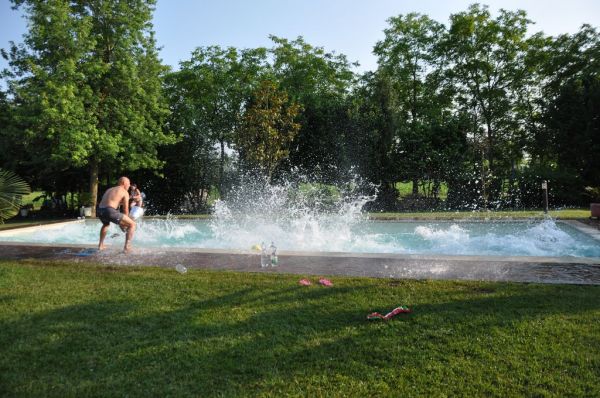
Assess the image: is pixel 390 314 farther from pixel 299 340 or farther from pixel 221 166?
pixel 221 166

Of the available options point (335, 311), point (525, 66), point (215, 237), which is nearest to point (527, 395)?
point (335, 311)

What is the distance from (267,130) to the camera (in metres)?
19.2

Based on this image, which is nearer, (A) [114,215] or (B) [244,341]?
(B) [244,341]

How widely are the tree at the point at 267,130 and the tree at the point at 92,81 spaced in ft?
13.3

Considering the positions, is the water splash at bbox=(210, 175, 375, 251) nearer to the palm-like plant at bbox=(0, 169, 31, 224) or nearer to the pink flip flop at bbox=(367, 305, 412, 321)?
the pink flip flop at bbox=(367, 305, 412, 321)

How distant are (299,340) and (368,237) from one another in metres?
8.47

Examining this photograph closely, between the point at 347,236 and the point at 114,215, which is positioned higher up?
the point at 114,215

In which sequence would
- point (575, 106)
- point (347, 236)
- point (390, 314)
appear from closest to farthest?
point (390, 314) → point (347, 236) → point (575, 106)

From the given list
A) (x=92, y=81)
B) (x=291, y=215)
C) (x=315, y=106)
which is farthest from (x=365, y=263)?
(x=92, y=81)

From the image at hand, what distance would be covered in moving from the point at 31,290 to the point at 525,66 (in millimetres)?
27608

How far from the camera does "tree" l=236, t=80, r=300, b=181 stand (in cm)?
1930

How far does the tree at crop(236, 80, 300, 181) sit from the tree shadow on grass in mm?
15112

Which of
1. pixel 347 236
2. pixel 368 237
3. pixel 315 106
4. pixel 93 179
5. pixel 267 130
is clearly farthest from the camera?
pixel 315 106

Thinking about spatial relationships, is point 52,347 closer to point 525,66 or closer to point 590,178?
point 590,178
